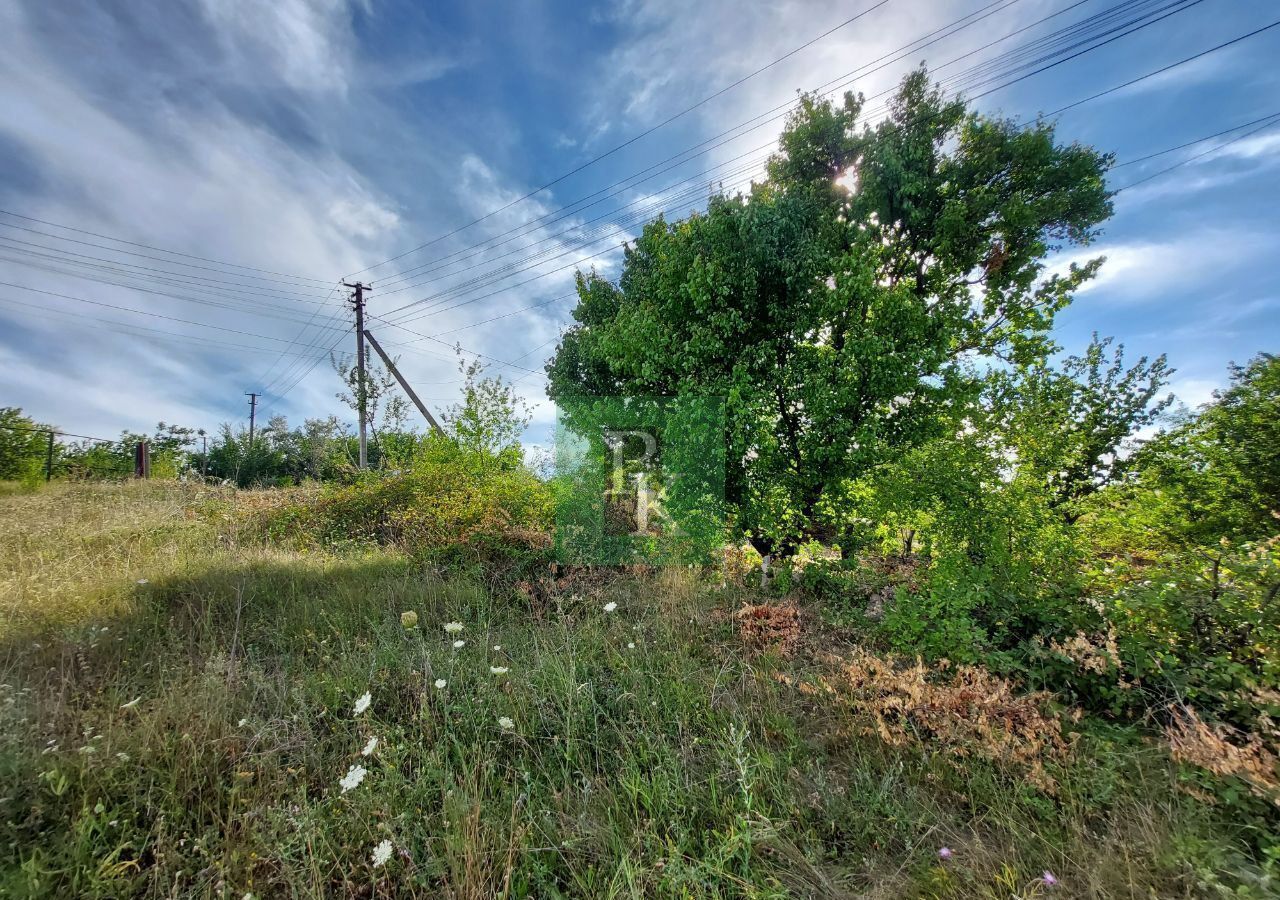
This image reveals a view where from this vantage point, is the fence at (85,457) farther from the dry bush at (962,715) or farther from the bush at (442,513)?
the dry bush at (962,715)

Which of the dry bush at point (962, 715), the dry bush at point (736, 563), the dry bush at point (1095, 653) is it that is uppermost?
the dry bush at point (736, 563)

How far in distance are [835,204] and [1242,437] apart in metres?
6.05

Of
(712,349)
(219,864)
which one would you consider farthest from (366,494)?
(219,864)

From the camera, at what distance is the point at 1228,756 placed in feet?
6.00

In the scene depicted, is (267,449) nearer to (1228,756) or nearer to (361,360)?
(361,360)

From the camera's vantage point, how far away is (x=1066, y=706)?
2.51 metres

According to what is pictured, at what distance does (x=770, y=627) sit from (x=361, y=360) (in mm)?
17198

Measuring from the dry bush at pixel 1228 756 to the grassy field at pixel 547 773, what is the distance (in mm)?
138

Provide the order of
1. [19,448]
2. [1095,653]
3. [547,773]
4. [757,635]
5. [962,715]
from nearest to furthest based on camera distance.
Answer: [547,773] → [962,715] → [1095,653] → [757,635] → [19,448]

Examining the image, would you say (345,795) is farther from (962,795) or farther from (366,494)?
(366,494)

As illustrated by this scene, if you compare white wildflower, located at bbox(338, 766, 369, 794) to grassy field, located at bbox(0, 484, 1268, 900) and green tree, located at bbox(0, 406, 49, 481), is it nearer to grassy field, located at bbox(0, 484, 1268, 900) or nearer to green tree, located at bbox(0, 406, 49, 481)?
grassy field, located at bbox(0, 484, 1268, 900)

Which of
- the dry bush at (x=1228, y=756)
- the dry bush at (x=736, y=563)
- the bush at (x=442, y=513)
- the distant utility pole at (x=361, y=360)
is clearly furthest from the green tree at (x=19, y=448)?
the dry bush at (x=1228, y=756)

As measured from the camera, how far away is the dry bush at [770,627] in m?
3.62

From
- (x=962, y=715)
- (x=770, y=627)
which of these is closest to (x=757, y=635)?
(x=770, y=627)
